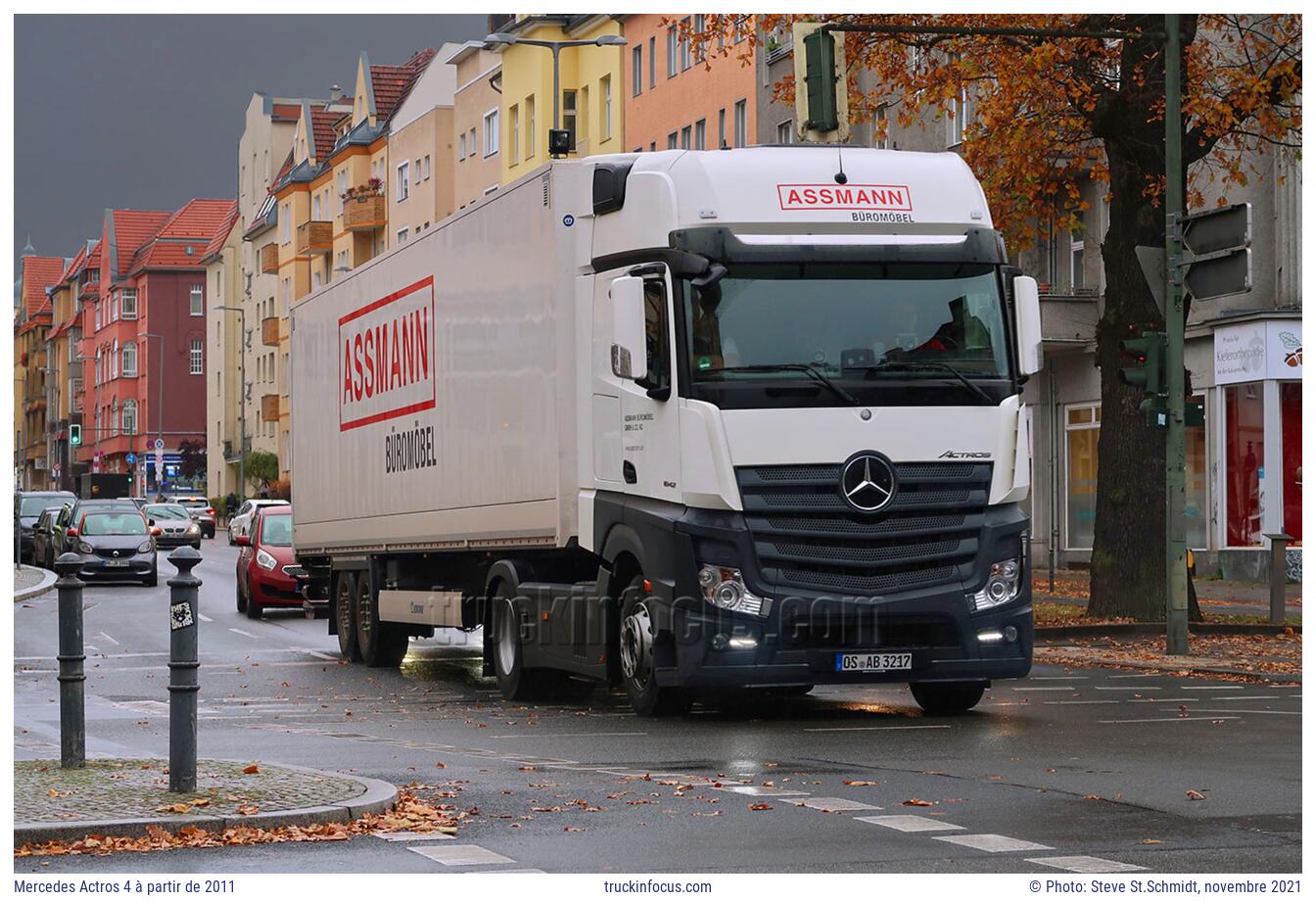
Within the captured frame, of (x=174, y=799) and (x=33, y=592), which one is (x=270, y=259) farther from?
(x=174, y=799)

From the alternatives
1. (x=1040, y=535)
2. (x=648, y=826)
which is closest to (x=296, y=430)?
(x=648, y=826)

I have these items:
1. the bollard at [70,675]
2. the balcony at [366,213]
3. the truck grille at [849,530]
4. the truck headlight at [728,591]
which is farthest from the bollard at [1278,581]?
the balcony at [366,213]

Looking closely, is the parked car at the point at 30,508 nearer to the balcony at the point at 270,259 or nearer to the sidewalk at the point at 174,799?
the balcony at the point at 270,259

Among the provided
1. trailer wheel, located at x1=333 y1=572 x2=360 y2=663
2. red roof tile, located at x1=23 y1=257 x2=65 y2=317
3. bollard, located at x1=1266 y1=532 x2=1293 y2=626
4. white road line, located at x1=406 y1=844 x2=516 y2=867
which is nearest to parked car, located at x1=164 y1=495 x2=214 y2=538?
trailer wheel, located at x1=333 y1=572 x2=360 y2=663

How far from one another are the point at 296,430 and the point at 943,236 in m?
12.1

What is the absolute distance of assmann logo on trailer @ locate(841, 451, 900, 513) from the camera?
15.1 metres

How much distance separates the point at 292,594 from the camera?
34344 millimetres

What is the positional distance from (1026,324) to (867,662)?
8.04 feet

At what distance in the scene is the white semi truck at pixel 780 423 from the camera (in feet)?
49.6

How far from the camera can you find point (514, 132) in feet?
259

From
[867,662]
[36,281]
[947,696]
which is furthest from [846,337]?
[36,281]

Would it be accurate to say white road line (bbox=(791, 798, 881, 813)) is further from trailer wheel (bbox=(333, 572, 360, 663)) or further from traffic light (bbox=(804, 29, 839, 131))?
trailer wheel (bbox=(333, 572, 360, 663))

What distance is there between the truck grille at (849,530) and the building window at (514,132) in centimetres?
6368

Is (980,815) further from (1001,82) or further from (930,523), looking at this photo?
(1001,82)
